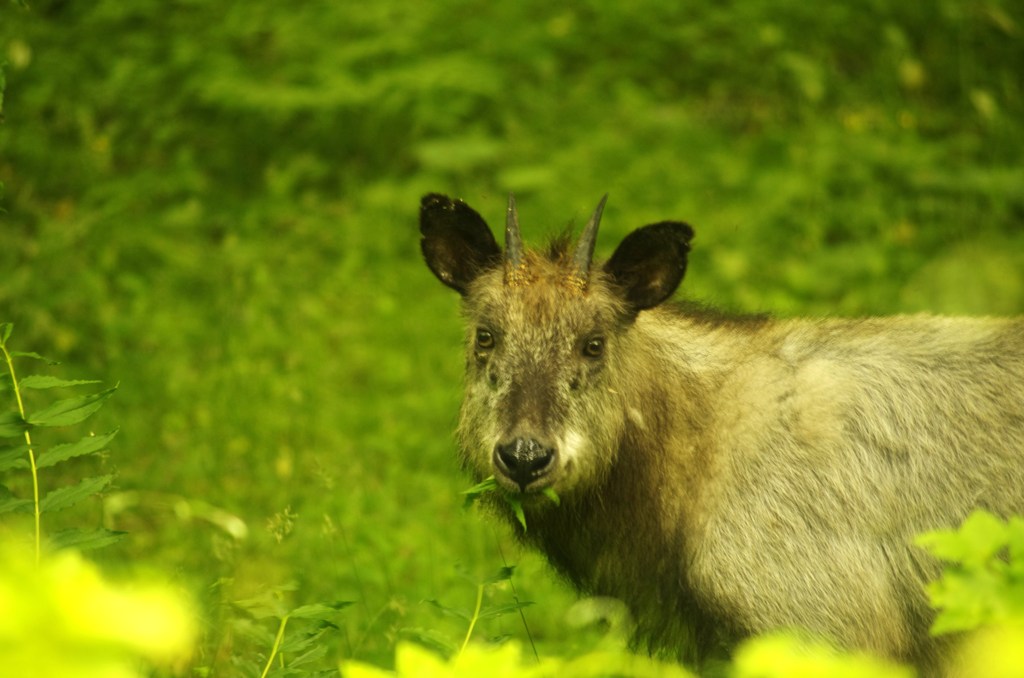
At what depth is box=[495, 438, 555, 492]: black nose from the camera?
12.8 feet

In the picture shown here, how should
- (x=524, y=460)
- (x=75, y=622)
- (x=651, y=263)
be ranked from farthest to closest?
(x=651, y=263), (x=524, y=460), (x=75, y=622)

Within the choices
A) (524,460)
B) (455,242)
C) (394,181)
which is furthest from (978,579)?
(394,181)

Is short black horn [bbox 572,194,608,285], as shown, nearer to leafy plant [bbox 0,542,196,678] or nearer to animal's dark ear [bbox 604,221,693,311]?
animal's dark ear [bbox 604,221,693,311]

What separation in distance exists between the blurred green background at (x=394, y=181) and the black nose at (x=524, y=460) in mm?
2807

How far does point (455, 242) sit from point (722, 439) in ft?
4.45

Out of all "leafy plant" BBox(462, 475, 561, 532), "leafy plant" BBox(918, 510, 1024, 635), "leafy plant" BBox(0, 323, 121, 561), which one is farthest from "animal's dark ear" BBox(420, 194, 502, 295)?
"leafy plant" BBox(918, 510, 1024, 635)

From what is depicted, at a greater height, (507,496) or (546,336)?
(546,336)

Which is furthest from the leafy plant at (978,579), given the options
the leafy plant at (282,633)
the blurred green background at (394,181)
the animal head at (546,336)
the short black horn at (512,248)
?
the blurred green background at (394,181)

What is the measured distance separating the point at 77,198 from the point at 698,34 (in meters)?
5.80

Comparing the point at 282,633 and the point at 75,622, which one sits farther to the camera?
the point at 282,633

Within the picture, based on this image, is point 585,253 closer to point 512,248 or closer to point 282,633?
point 512,248

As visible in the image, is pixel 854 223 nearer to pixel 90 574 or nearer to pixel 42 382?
pixel 42 382

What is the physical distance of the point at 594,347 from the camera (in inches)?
172

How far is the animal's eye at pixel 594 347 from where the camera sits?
4348 millimetres
